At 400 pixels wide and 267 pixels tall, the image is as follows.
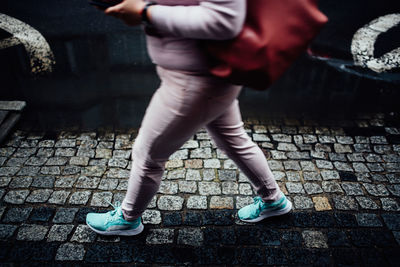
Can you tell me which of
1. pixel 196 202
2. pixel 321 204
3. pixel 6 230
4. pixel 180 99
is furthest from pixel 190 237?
pixel 6 230

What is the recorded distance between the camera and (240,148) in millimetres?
2057

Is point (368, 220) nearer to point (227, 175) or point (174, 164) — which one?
point (227, 175)

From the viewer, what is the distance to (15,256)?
2186 mm

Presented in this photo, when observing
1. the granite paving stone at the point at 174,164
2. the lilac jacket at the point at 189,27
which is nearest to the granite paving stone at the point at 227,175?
the granite paving stone at the point at 174,164

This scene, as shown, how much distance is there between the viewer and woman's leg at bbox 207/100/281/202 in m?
1.94

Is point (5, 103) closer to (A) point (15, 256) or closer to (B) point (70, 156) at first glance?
(B) point (70, 156)

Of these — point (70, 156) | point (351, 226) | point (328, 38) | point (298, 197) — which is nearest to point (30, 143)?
point (70, 156)

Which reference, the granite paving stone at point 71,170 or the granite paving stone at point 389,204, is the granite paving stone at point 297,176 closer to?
the granite paving stone at point 389,204

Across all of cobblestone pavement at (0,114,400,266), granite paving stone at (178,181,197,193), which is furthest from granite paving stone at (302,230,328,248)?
granite paving stone at (178,181,197,193)

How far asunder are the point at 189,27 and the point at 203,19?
2.7 inches

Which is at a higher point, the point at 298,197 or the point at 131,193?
the point at 131,193

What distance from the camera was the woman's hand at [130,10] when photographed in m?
1.34

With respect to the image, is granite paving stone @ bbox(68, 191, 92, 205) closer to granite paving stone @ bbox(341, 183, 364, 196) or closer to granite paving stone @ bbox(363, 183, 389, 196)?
granite paving stone @ bbox(341, 183, 364, 196)

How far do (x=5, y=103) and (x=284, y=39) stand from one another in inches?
141
